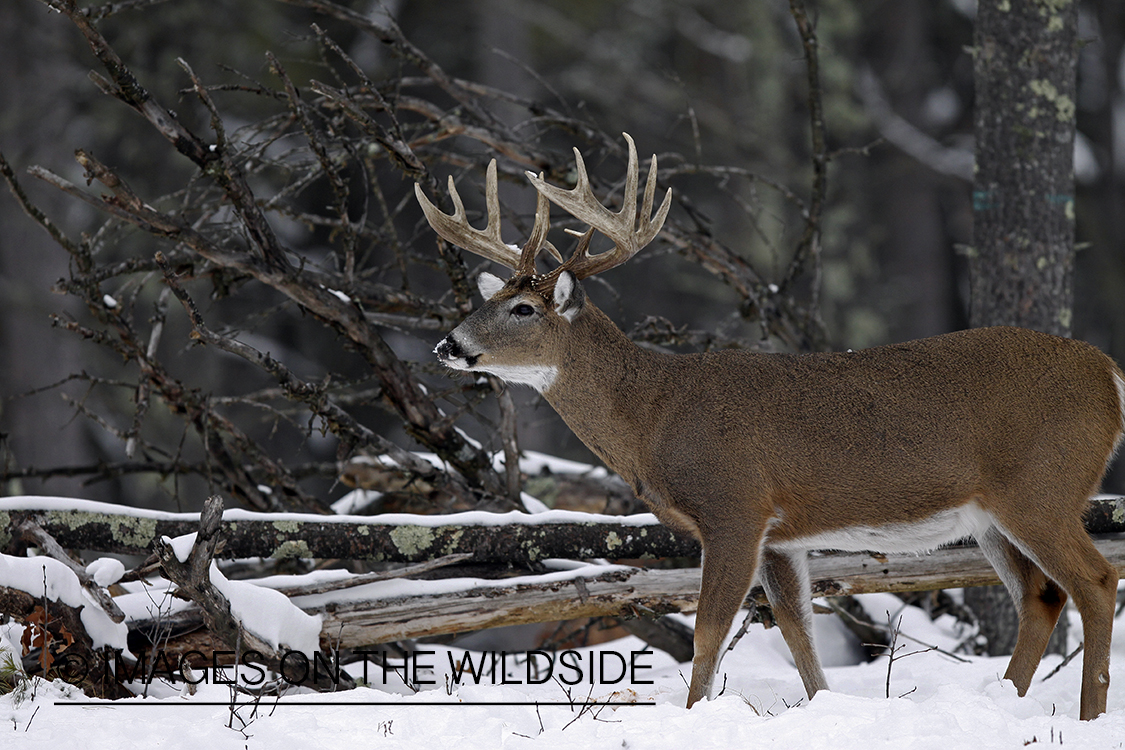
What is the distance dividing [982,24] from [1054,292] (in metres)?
1.64

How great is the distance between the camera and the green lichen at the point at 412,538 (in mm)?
5293

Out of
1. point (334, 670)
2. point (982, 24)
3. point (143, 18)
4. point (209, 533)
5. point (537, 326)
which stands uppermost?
point (143, 18)

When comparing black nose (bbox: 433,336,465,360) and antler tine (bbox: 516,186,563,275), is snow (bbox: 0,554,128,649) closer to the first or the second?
black nose (bbox: 433,336,465,360)

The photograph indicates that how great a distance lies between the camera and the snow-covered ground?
3.62 m

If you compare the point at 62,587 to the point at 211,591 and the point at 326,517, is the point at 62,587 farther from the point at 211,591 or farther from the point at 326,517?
the point at 326,517

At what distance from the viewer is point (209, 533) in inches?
172

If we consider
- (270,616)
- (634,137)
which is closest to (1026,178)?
(270,616)

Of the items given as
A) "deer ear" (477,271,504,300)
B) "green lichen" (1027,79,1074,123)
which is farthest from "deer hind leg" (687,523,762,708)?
"green lichen" (1027,79,1074,123)

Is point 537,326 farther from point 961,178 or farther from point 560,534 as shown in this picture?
point 961,178

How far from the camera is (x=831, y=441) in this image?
180 inches

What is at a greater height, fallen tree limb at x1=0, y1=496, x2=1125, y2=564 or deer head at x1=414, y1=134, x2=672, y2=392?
deer head at x1=414, y1=134, x2=672, y2=392

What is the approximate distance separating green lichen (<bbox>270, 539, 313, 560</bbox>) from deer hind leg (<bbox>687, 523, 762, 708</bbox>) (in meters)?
1.95

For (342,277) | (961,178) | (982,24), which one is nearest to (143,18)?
(342,277)

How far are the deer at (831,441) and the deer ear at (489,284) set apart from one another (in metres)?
0.24
